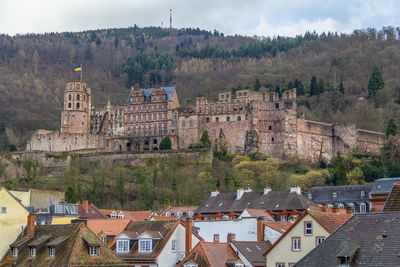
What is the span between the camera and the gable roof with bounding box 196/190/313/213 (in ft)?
236

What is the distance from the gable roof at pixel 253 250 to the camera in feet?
159

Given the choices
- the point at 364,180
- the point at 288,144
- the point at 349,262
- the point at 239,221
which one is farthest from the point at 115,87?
the point at 349,262

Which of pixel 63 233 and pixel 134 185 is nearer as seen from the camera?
pixel 63 233

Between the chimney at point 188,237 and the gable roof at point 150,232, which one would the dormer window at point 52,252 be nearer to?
the gable roof at point 150,232

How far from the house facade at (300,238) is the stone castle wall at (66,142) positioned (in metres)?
85.3

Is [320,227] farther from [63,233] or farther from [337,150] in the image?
[337,150]

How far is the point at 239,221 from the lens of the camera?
5919 centimetres

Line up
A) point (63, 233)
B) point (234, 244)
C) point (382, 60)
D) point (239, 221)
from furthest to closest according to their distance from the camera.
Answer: point (382, 60) < point (239, 221) < point (234, 244) < point (63, 233)

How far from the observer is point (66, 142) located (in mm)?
125188

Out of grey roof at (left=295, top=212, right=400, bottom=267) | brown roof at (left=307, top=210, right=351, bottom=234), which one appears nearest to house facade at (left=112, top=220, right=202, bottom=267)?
brown roof at (left=307, top=210, right=351, bottom=234)

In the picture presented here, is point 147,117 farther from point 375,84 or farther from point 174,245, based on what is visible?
point 174,245

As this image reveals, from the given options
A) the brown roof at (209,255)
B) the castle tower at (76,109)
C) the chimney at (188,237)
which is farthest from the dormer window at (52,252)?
the castle tower at (76,109)

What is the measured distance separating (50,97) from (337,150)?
272 ft

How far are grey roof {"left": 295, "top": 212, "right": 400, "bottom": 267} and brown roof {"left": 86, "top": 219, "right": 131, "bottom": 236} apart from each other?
22080mm
